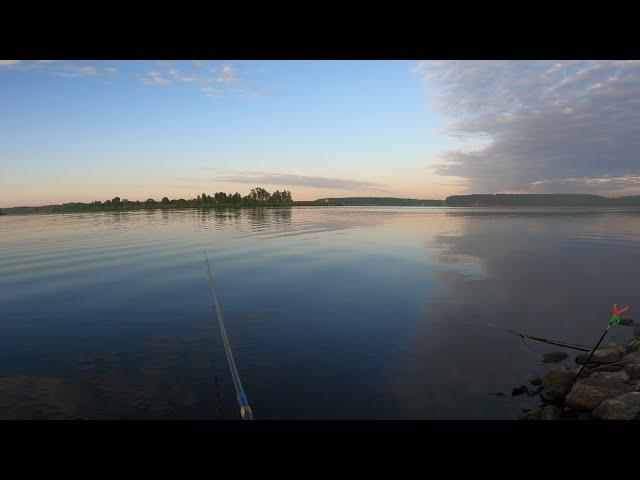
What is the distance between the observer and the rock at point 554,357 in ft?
25.2

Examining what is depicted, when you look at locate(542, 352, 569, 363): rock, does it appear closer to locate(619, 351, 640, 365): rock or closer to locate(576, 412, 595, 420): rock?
locate(619, 351, 640, 365): rock

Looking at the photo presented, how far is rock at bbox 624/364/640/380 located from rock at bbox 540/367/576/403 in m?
0.92

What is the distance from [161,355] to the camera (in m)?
7.77

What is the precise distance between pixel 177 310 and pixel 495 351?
9440 millimetres

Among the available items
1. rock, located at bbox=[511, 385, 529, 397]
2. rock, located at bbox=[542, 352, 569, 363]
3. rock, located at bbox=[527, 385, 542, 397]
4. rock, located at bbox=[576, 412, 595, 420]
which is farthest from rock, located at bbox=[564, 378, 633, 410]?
rock, located at bbox=[542, 352, 569, 363]

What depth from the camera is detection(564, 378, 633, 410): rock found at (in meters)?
5.43

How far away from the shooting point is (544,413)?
532 cm

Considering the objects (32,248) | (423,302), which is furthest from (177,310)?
(32,248)

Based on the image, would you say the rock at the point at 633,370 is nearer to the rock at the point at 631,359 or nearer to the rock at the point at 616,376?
the rock at the point at 616,376

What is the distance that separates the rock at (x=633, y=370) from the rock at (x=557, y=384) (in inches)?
36.3
